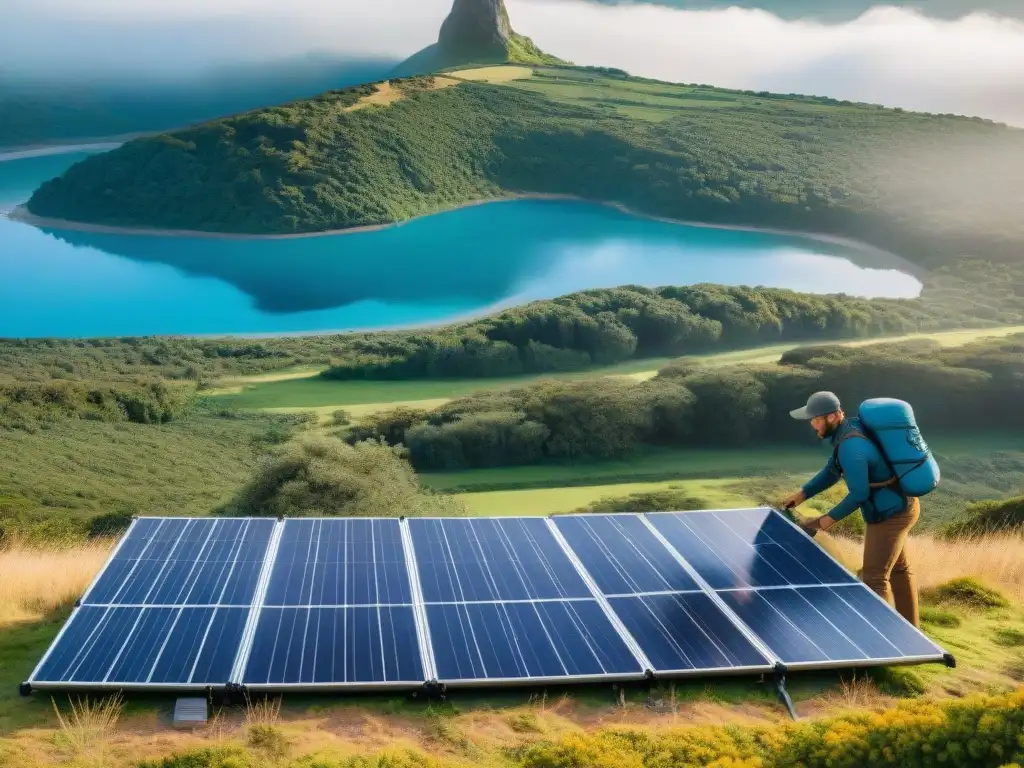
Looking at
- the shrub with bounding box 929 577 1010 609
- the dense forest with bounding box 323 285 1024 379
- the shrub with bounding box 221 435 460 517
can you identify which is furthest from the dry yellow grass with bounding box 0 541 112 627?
the dense forest with bounding box 323 285 1024 379

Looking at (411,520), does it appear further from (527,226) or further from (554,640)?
(527,226)

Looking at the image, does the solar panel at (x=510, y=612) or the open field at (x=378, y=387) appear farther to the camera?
the open field at (x=378, y=387)

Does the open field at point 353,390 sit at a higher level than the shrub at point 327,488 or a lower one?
lower

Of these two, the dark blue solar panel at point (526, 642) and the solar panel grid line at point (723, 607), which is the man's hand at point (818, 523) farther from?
the dark blue solar panel at point (526, 642)

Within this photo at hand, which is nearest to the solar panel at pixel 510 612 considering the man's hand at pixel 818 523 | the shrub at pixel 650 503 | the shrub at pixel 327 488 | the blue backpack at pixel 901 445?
the man's hand at pixel 818 523

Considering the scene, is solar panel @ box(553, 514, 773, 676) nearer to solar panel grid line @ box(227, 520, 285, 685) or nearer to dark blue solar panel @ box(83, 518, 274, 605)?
solar panel grid line @ box(227, 520, 285, 685)
